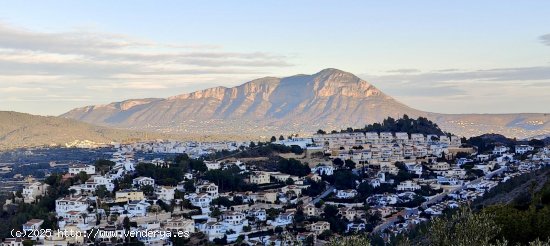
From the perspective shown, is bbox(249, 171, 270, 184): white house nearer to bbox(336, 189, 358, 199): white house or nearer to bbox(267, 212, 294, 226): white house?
bbox(336, 189, 358, 199): white house

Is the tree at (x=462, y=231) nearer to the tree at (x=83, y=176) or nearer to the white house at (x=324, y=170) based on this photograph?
the tree at (x=83, y=176)

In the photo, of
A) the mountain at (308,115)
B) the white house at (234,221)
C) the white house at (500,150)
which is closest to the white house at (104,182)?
the white house at (234,221)

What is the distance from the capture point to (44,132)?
10694 cm

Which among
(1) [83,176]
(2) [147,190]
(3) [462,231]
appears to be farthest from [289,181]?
(3) [462,231]

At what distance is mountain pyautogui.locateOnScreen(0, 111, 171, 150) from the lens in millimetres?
101562

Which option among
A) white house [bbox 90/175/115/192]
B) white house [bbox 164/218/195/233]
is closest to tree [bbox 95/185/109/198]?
white house [bbox 90/175/115/192]

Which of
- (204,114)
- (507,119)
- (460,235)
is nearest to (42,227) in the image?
(460,235)

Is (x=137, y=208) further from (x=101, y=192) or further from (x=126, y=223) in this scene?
(x=101, y=192)

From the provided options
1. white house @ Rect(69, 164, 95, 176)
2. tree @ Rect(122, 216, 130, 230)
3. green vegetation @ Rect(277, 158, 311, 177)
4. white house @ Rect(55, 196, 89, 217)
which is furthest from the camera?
green vegetation @ Rect(277, 158, 311, 177)

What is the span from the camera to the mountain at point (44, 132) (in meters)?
102

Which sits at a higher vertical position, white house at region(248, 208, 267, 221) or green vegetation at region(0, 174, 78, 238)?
green vegetation at region(0, 174, 78, 238)

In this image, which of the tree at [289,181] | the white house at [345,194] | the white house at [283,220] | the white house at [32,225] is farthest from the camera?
the tree at [289,181]

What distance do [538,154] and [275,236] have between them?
23.9m

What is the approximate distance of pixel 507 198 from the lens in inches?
1145
